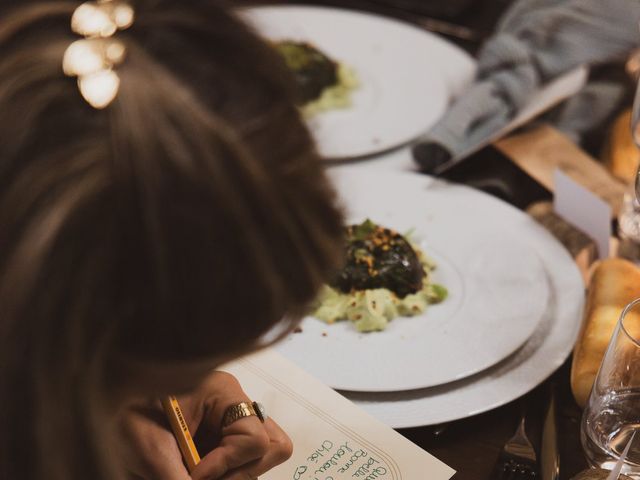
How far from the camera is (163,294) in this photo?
365mm

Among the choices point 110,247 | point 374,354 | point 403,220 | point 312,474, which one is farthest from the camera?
point 403,220

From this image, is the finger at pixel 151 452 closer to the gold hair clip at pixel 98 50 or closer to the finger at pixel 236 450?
the finger at pixel 236 450

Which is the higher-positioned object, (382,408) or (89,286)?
(89,286)

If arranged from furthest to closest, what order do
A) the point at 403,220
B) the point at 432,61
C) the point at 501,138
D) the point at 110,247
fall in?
the point at 432,61 < the point at 501,138 < the point at 403,220 < the point at 110,247

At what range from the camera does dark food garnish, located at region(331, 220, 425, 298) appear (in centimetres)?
80

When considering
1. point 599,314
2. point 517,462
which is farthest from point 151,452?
point 599,314

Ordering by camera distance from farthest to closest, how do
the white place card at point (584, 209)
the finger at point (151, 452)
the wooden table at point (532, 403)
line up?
the white place card at point (584, 209)
the wooden table at point (532, 403)
the finger at point (151, 452)

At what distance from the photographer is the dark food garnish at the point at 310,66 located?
1118 mm

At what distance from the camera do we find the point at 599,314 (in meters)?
0.75

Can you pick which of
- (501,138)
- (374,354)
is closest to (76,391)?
(374,354)

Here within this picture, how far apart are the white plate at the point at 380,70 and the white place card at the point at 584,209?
23cm

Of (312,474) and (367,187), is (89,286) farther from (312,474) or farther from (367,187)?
(367,187)

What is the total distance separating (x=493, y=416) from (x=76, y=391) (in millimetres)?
427

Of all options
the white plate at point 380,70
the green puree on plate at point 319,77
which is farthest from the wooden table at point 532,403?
the green puree on plate at point 319,77
